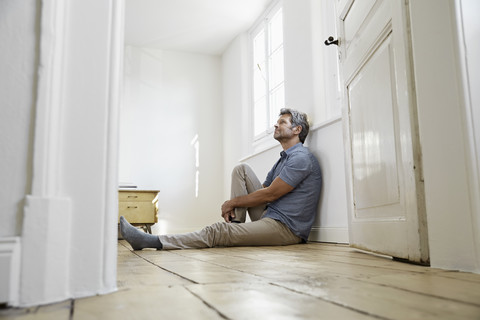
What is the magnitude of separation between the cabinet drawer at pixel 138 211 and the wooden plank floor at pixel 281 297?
302 centimetres

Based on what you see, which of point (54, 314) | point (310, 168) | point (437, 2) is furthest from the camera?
point (310, 168)

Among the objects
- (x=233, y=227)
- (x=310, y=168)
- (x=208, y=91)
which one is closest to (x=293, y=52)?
(x=310, y=168)

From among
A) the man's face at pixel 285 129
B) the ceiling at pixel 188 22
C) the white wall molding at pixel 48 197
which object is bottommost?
the white wall molding at pixel 48 197

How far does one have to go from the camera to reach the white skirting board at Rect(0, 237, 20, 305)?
0.64 metres

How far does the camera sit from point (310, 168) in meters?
2.64

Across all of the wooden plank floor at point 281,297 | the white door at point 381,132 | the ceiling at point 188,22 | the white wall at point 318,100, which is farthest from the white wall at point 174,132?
the wooden plank floor at point 281,297

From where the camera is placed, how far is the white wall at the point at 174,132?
4836mm

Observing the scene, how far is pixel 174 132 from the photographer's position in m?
5.04

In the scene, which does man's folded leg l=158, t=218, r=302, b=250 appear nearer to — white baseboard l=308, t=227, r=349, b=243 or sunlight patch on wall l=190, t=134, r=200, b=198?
white baseboard l=308, t=227, r=349, b=243

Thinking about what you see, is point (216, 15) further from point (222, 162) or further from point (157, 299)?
point (157, 299)

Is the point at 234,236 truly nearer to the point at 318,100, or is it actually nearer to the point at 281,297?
Answer: the point at 318,100

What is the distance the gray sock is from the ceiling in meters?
2.76

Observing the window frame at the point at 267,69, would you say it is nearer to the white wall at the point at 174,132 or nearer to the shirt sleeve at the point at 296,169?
the white wall at the point at 174,132

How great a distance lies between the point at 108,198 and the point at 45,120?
0.18 metres
